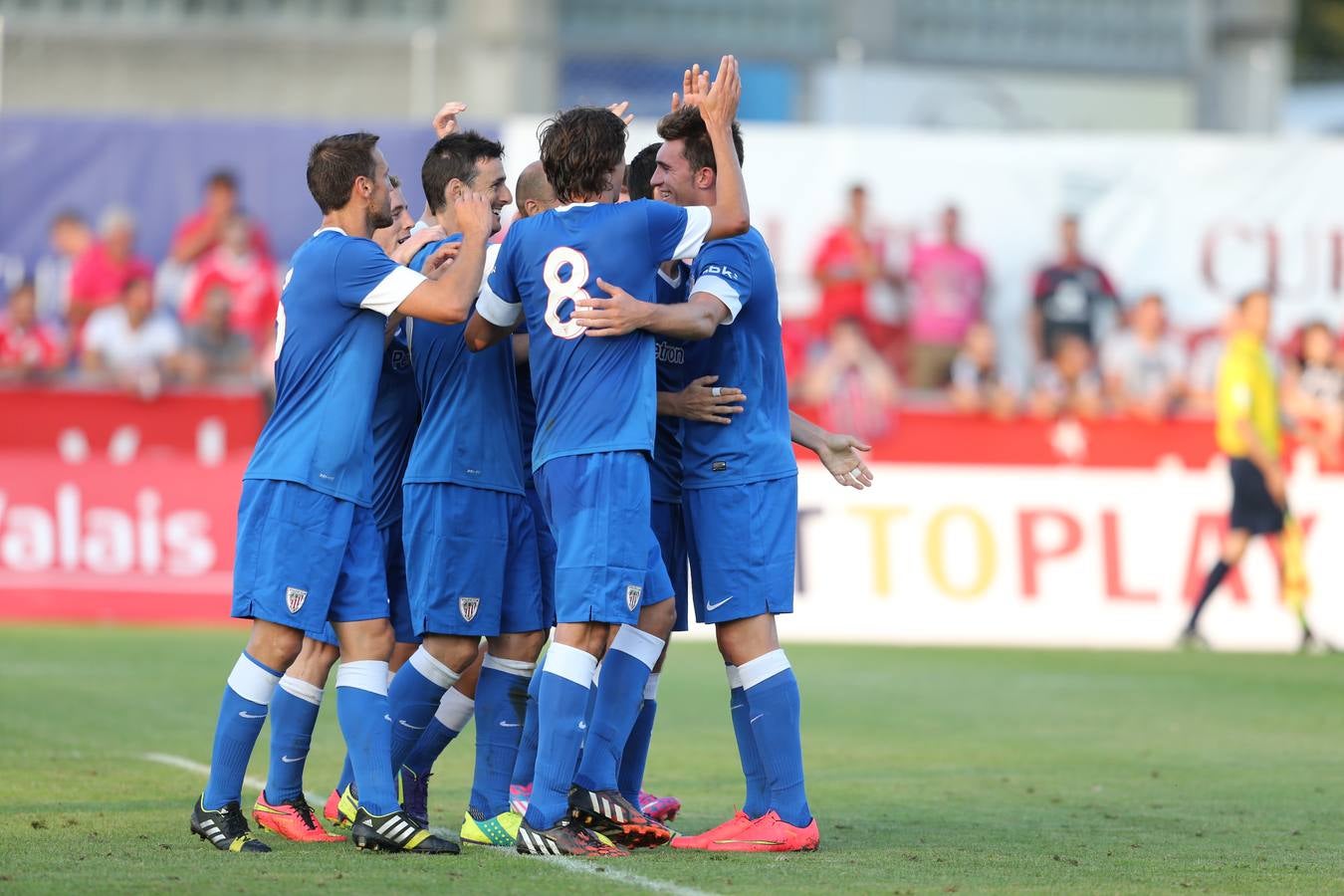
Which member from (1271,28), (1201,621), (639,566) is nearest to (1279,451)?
(1201,621)

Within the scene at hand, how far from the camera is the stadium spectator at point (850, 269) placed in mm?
19406

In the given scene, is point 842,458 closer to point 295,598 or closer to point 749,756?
point 749,756

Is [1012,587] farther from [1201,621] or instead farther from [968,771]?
[968,771]

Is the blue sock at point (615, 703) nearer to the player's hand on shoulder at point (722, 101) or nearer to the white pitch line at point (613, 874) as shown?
the white pitch line at point (613, 874)

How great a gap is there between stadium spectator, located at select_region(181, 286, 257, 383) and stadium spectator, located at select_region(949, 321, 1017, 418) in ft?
22.0

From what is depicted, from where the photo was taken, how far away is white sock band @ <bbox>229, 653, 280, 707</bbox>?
257 inches

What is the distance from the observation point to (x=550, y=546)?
23.6 ft

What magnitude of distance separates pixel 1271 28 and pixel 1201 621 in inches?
577

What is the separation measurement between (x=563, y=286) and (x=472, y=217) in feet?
1.28

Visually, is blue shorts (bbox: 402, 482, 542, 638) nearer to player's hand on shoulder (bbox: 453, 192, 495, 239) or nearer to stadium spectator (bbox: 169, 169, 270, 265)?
player's hand on shoulder (bbox: 453, 192, 495, 239)

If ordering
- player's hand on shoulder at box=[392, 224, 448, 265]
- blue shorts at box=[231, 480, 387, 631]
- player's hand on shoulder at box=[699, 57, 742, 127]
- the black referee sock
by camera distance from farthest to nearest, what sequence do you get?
the black referee sock, player's hand on shoulder at box=[392, 224, 448, 265], player's hand on shoulder at box=[699, 57, 742, 127], blue shorts at box=[231, 480, 387, 631]

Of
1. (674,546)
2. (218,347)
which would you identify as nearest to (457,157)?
(674,546)

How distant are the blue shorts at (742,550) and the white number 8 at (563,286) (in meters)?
0.81

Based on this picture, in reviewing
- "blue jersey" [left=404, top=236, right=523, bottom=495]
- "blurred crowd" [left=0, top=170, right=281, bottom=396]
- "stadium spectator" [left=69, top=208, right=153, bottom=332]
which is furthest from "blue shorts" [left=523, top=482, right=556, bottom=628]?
"stadium spectator" [left=69, top=208, right=153, bottom=332]
